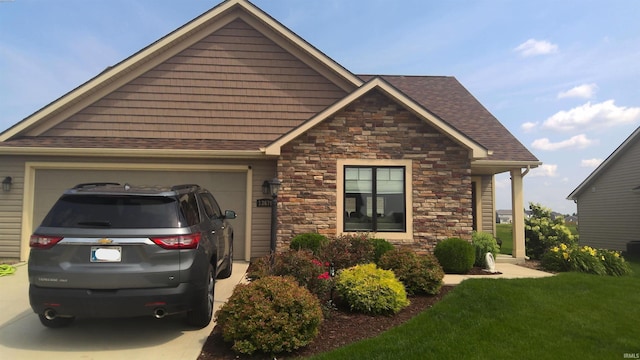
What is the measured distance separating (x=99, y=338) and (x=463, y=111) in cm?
1258

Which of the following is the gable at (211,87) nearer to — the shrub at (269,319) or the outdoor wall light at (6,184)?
the outdoor wall light at (6,184)

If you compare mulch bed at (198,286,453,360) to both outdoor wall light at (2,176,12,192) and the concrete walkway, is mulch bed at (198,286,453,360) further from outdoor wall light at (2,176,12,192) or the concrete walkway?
outdoor wall light at (2,176,12,192)

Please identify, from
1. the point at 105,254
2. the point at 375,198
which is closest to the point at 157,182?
the point at 375,198

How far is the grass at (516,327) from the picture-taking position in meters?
4.32

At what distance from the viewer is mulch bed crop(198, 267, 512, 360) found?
4.45 metres

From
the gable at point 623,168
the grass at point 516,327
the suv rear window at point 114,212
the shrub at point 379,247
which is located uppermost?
the gable at point 623,168

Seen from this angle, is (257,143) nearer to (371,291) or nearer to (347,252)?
(347,252)

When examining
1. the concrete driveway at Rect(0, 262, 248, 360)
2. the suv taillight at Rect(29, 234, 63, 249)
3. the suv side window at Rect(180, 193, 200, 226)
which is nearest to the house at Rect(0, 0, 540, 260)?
the suv side window at Rect(180, 193, 200, 226)

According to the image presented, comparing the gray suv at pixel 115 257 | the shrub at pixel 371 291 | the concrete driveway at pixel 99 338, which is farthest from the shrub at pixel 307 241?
the gray suv at pixel 115 257

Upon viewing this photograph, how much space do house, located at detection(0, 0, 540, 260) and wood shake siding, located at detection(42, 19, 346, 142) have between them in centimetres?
3

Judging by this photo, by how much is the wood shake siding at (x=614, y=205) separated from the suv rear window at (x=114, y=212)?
18323mm

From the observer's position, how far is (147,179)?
10.4m

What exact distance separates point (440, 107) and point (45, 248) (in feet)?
40.8

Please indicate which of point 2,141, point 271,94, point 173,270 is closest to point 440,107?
point 271,94
